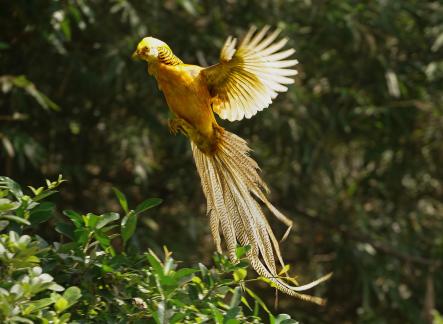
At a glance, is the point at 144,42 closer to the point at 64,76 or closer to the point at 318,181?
the point at 64,76

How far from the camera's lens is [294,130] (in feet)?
15.1

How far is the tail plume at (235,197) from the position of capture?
199 centimetres

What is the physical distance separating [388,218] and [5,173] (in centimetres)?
262

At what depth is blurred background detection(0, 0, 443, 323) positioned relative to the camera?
173 inches

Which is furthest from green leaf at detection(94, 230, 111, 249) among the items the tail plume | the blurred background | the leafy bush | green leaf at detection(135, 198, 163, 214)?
the blurred background

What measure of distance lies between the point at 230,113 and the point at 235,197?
233mm

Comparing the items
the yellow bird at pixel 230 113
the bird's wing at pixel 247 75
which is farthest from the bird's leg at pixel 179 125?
the bird's wing at pixel 247 75

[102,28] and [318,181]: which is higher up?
[102,28]

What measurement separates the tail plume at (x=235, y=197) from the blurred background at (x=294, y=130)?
6.54ft

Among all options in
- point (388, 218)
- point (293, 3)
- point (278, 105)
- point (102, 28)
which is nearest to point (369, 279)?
point (388, 218)

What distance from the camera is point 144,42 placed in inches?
73.2

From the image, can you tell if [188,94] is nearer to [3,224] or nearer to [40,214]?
[40,214]

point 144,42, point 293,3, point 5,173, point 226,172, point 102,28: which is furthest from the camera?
point 293,3

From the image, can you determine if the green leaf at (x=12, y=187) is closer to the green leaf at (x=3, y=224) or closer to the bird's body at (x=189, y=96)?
the green leaf at (x=3, y=224)
